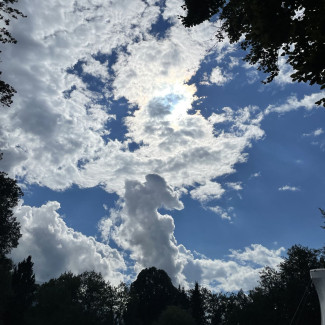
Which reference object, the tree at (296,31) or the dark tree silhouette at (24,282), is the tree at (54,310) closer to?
the dark tree silhouette at (24,282)

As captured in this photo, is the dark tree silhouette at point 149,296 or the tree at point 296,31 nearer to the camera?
the tree at point 296,31

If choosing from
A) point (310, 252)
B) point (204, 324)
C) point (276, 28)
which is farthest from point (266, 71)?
point (204, 324)

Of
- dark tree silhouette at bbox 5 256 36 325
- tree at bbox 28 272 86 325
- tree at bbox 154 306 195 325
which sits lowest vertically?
tree at bbox 154 306 195 325

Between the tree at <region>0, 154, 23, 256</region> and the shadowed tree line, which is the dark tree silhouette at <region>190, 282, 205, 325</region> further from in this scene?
the tree at <region>0, 154, 23, 256</region>

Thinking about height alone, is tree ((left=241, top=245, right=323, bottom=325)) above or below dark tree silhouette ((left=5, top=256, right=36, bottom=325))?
below

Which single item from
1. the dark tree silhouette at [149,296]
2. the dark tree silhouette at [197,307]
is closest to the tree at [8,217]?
the dark tree silhouette at [149,296]

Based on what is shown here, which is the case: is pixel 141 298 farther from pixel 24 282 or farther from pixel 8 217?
pixel 8 217

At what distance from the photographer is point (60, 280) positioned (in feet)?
261

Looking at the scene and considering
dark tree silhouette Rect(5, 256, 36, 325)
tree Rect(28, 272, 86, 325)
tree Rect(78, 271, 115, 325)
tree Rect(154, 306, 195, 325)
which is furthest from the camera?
tree Rect(78, 271, 115, 325)

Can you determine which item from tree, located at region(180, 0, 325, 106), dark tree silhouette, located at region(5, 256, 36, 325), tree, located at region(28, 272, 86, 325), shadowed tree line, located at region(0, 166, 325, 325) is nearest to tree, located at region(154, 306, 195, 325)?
shadowed tree line, located at region(0, 166, 325, 325)

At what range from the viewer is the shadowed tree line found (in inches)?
1799

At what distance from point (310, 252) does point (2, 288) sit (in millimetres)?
46459

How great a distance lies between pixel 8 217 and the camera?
45719 mm

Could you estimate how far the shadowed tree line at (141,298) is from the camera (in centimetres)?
4569
